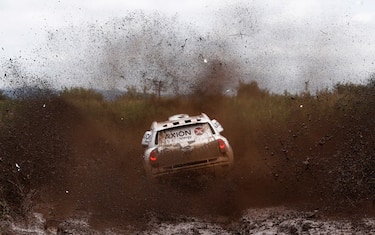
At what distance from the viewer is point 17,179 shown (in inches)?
500

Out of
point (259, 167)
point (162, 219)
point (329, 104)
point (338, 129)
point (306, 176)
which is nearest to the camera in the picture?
point (162, 219)

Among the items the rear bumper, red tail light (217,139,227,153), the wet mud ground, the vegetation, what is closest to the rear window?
red tail light (217,139,227,153)

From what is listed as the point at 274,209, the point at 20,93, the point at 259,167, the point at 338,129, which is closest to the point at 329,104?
the point at 338,129

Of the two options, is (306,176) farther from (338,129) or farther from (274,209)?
(338,129)

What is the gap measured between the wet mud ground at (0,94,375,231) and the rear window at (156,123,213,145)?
31.8 inches

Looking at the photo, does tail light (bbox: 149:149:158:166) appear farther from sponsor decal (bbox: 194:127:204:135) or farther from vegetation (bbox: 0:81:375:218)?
vegetation (bbox: 0:81:375:218)

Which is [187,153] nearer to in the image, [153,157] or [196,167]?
[196,167]

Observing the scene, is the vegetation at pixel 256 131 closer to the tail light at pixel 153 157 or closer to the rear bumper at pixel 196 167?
the rear bumper at pixel 196 167

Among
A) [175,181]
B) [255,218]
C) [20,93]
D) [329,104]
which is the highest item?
[20,93]

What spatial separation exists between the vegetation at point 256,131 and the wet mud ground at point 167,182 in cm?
4

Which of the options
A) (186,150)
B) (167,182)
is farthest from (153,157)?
(186,150)

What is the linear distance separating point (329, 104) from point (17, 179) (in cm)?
927

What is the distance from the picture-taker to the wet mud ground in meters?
11.3

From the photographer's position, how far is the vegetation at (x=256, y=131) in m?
12.1
